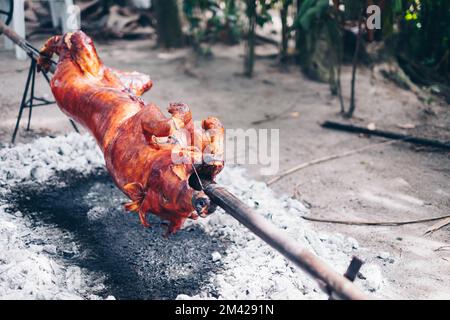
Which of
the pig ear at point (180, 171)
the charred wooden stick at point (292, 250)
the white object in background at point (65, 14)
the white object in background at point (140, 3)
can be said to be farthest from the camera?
the white object in background at point (140, 3)

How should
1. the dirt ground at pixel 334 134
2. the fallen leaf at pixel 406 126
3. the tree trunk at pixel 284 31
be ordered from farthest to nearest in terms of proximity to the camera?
the tree trunk at pixel 284 31 < the fallen leaf at pixel 406 126 < the dirt ground at pixel 334 134

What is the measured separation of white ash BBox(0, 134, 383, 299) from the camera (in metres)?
3.00

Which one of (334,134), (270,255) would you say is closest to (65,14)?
(334,134)

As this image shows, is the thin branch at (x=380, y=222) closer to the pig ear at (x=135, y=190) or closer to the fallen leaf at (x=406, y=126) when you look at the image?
the pig ear at (x=135, y=190)

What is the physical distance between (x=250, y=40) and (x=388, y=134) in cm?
284

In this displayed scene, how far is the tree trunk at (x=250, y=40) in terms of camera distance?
744 cm

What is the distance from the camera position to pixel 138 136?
324 cm

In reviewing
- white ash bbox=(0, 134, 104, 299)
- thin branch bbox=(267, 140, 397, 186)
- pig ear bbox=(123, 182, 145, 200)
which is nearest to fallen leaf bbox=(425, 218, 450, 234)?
thin branch bbox=(267, 140, 397, 186)

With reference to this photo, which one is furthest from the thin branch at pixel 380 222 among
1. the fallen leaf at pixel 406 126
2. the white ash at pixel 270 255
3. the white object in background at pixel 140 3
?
the white object in background at pixel 140 3

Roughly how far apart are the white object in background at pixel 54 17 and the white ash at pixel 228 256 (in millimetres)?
3552

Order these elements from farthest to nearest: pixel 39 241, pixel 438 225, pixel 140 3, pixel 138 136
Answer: pixel 140 3 < pixel 438 225 < pixel 39 241 < pixel 138 136

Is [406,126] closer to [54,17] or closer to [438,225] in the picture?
[438,225]

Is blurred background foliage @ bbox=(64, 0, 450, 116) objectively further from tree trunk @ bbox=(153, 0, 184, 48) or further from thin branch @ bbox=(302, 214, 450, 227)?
thin branch @ bbox=(302, 214, 450, 227)
